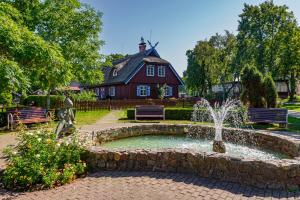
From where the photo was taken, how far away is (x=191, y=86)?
44906 mm

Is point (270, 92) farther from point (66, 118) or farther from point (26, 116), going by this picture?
point (26, 116)

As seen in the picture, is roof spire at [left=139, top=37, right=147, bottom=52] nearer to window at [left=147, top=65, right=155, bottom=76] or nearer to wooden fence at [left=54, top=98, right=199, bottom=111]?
window at [left=147, top=65, right=155, bottom=76]

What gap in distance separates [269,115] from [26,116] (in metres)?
12.9

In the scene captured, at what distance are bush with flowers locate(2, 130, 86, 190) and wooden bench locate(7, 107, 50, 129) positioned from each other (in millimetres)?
7672

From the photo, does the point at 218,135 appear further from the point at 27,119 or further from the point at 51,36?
the point at 51,36

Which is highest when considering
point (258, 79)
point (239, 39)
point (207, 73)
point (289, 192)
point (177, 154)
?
point (239, 39)

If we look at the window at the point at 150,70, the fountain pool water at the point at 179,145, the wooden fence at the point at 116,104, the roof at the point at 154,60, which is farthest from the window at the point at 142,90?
the fountain pool water at the point at 179,145

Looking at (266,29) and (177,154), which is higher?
(266,29)

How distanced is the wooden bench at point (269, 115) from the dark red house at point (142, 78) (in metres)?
20.6

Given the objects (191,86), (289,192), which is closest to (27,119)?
(289,192)

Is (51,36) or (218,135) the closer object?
(218,135)

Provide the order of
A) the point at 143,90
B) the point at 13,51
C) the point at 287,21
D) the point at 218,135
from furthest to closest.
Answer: the point at 287,21, the point at 143,90, the point at 218,135, the point at 13,51

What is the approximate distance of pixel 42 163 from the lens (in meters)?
5.71

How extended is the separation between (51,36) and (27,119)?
7.88 meters
